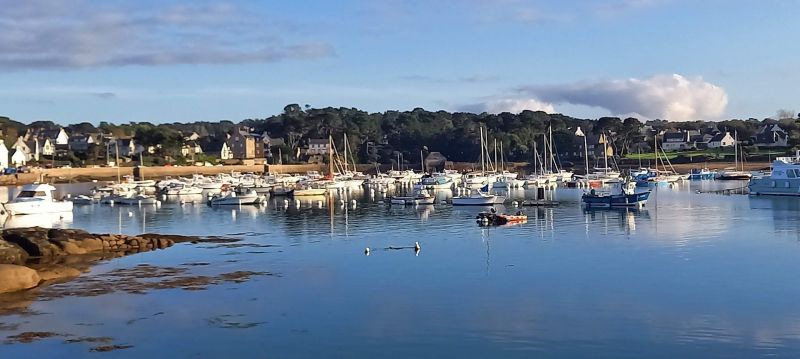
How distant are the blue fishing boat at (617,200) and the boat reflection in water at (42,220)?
129ft

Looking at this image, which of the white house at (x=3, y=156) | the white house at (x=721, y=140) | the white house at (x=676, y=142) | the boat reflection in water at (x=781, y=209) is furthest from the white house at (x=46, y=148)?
the white house at (x=721, y=140)

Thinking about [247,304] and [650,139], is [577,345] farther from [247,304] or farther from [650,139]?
[650,139]

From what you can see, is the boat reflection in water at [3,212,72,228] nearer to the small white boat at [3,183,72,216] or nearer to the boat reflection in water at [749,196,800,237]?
the small white boat at [3,183,72,216]

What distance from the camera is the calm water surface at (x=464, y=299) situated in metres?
22.1

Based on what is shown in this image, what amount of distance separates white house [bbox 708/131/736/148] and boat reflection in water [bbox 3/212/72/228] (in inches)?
5295

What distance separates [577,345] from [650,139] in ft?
542

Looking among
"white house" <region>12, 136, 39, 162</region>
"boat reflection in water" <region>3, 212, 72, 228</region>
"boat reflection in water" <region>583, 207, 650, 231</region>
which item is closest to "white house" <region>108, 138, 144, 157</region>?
"white house" <region>12, 136, 39, 162</region>

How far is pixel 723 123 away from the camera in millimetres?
185125

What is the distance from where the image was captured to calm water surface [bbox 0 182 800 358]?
22.1m

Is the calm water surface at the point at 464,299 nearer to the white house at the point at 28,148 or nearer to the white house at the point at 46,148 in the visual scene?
the white house at the point at 28,148

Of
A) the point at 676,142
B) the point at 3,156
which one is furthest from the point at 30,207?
the point at 676,142

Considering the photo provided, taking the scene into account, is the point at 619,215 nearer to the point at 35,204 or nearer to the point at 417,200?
the point at 417,200

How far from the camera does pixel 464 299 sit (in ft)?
92.3

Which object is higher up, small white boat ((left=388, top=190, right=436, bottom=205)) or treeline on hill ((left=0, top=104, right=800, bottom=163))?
treeline on hill ((left=0, top=104, right=800, bottom=163))
